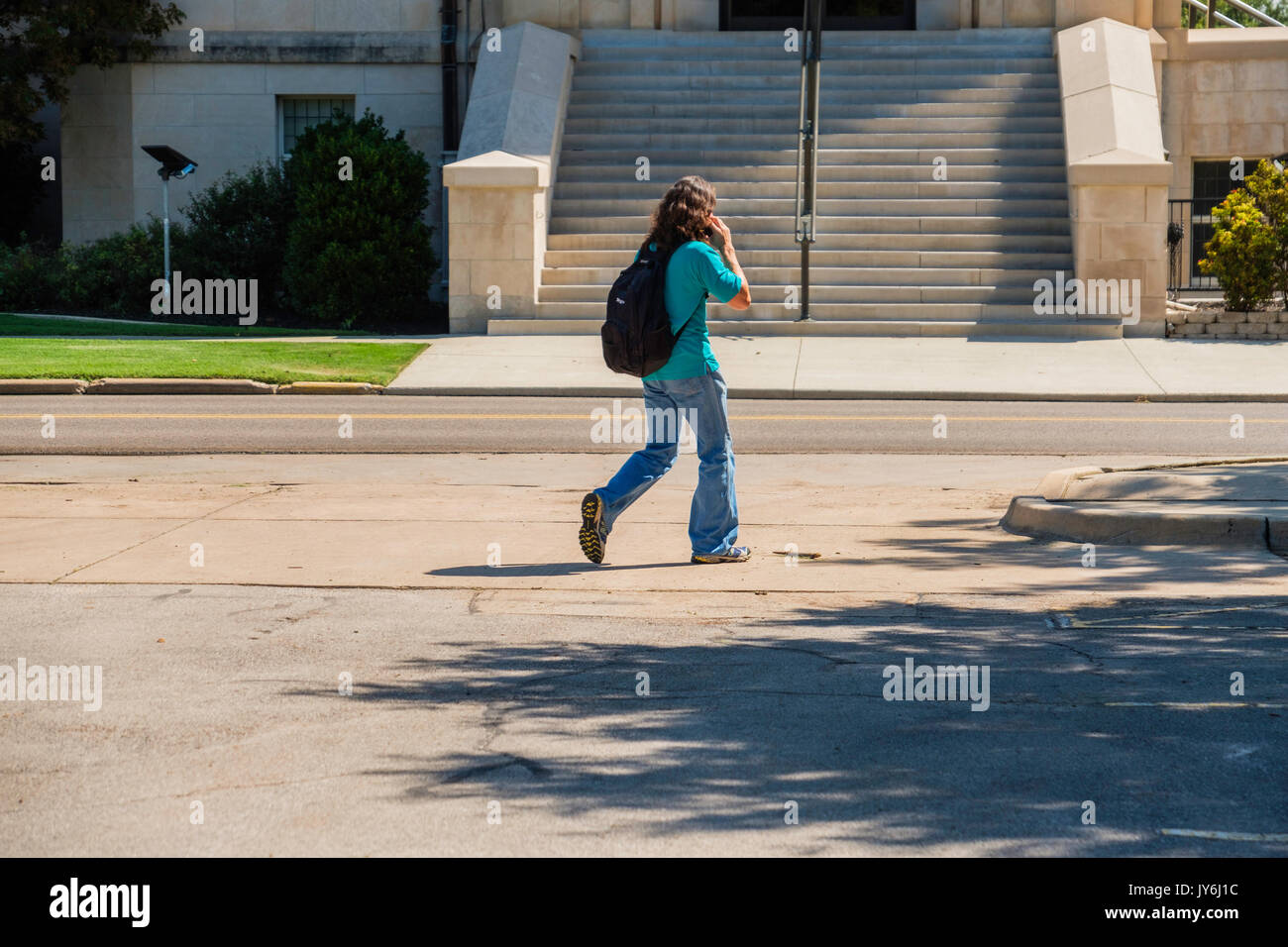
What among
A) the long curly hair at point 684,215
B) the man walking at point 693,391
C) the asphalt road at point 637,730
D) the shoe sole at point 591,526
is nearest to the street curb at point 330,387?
the man walking at point 693,391

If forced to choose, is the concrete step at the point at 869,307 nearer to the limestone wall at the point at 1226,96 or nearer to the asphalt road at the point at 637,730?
the limestone wall at the point at 1226,96

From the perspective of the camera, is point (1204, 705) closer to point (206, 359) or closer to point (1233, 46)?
point (206, 359)

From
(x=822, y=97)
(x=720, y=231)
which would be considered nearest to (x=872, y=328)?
(x=822, y=97)

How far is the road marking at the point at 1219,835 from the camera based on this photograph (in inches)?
167

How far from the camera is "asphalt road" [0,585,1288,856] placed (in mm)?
4363

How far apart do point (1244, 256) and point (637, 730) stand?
1668 centimetres

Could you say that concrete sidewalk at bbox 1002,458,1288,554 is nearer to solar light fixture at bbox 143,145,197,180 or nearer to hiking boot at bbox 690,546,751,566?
hiking boot at bbox 690,546,751,566

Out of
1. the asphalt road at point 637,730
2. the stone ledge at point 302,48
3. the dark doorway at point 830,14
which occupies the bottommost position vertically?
the asphalt road at point 637,730

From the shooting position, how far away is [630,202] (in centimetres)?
2225

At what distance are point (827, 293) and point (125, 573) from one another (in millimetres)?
13738

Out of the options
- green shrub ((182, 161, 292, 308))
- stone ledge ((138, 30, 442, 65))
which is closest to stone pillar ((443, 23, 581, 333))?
green shrub ((182, 161, 292, 308))

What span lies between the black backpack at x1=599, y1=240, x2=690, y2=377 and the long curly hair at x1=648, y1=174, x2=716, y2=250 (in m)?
0.14

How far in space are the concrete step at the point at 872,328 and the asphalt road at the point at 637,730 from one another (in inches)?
500

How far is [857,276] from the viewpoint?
2097 centimetres
